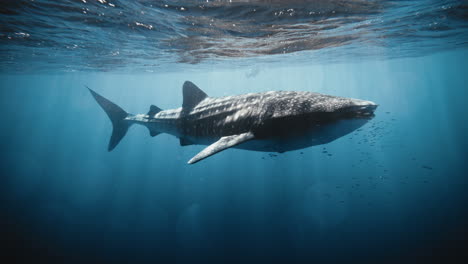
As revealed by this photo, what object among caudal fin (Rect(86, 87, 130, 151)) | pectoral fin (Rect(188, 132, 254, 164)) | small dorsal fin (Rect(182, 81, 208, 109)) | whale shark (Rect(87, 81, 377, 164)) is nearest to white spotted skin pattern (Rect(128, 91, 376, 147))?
whale shark (Rect(87, 81, 377, 164))

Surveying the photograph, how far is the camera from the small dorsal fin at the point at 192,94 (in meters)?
6.94

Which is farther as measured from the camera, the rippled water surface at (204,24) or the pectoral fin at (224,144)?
the rippled water surface at (204,24)

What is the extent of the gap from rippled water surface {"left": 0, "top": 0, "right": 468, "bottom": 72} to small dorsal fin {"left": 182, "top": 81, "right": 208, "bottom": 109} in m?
3.87

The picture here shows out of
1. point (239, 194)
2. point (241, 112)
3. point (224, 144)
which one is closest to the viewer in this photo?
point (224, 144)

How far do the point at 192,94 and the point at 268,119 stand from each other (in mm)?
3355

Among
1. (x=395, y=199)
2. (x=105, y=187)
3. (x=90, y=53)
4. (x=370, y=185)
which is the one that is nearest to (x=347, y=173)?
(x=370, y=185)

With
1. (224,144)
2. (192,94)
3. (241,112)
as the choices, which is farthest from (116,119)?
(224,144)

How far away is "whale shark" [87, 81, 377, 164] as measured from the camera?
373 cm

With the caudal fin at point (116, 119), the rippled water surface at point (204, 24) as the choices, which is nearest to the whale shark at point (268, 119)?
the caudal fin at point (116, 119)

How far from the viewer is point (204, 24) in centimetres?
1148

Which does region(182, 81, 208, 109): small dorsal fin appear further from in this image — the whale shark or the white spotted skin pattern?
the white spotted skin pattern

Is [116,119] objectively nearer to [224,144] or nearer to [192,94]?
[192,94]

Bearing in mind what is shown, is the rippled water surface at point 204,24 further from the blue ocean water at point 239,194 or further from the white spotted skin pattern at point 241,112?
the white spotted skin pattern at point 241,112

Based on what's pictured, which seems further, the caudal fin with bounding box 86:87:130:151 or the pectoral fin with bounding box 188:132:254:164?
the caudal fin with bounding box 86:87:130:151
